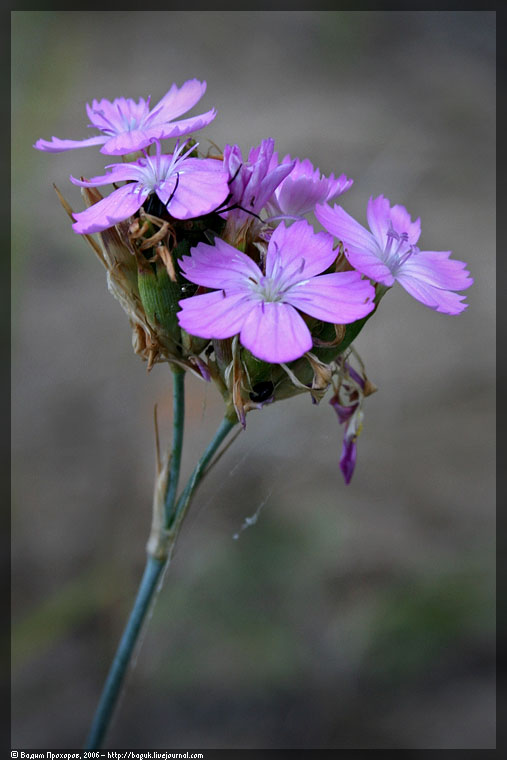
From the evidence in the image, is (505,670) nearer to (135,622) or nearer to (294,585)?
(294,585)

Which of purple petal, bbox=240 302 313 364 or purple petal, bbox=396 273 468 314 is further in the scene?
purple petal, bbox=396 273 468 314

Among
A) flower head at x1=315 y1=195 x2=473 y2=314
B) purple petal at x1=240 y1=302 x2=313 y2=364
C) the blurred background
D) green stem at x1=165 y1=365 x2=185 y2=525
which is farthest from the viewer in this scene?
the blurred background

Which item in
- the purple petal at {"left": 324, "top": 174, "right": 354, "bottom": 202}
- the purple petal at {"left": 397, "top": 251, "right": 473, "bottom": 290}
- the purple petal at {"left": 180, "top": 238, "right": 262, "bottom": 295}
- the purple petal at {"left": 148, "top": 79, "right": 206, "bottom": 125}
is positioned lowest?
the purple petal at {"left": 397, "top": 251, "right": 473, "bottom": 290}

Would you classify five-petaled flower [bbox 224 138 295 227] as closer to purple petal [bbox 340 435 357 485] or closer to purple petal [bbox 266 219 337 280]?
purple petal [bbox 266 219 337 280]

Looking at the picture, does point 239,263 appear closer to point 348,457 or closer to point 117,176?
point 117,176

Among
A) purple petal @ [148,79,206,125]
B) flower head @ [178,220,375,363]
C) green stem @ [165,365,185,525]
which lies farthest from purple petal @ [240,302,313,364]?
purple petal @ [148,79,206,125]

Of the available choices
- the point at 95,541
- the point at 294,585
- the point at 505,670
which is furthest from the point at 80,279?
the point at 505,670
